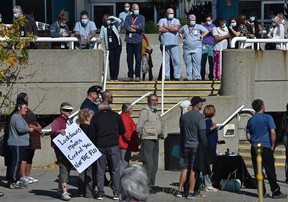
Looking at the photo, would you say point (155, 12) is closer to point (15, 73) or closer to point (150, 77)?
point (150, 77)

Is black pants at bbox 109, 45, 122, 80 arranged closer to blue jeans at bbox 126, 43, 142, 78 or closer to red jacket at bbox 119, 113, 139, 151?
blue jeans at bbox 126, 43, 142, 78

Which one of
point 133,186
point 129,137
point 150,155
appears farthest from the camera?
point 150,155

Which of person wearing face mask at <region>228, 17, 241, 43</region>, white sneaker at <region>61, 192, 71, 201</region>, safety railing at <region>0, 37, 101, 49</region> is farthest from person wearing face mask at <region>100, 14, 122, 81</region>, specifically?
white sneaker at <region>61, 192, 71, 201</region>

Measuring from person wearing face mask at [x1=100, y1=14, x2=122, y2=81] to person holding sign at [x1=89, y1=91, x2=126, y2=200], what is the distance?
653cm

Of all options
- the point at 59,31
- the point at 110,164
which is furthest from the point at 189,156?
the point at 59,31

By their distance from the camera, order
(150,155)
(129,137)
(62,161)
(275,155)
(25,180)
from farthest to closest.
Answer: (275,155)
(25,180)
(150,155)
(129,137)
(62,161)

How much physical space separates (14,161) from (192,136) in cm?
336

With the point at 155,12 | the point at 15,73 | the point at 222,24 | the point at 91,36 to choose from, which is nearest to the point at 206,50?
the point at 222,24

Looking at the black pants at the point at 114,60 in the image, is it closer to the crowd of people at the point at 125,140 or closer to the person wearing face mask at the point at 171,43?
the person wearing face mask at the point at 171,43

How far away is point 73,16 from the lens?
33594mm

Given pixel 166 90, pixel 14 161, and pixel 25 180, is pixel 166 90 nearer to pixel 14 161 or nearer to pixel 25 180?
pixel 25 180

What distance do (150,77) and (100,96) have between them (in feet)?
20.3

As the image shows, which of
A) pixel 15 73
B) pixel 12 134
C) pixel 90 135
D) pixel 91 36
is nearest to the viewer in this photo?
pixel 90 135

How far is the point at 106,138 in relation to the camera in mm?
15789
